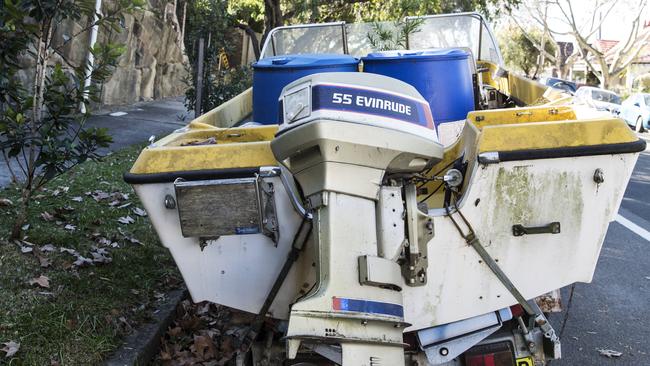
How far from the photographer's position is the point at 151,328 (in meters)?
4.86

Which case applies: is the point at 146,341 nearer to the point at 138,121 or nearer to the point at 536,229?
the point at 536,229

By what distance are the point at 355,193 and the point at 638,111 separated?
27.7 metres

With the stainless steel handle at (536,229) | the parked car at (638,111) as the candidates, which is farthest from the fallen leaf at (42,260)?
the parked car at (638,111)

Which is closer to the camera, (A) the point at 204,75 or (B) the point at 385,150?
(B) the point at 385,150

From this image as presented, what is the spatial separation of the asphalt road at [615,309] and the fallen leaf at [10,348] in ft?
11.1

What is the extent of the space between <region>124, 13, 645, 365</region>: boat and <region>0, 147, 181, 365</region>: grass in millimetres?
1157

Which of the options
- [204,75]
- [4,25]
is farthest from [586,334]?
[204,75]

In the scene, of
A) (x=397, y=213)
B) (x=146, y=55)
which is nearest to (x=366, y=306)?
(x=397, y=213)

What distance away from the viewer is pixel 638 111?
91.9ft

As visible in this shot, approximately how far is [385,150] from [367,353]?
0.82 meters

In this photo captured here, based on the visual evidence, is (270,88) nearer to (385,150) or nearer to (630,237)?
(385,150)

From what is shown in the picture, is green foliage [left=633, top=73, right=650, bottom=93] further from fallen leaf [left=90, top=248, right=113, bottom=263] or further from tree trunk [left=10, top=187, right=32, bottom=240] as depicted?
tree trunk [left=10, top=187, right=32, bottom=240]

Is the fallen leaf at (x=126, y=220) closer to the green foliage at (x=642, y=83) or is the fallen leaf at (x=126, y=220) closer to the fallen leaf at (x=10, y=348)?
the fallen leaf at (x=10, y=348)

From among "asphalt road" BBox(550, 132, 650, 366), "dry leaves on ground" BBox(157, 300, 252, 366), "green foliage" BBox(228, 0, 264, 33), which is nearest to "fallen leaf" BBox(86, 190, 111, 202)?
"dry leaves on ground" BBox(157, 300, 252, 366)
